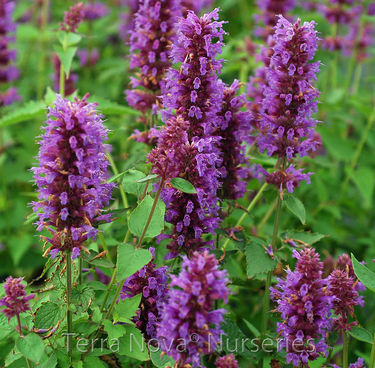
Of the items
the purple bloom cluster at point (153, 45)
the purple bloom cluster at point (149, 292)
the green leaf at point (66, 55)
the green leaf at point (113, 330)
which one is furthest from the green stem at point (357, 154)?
the green leaf at point (113, 330)

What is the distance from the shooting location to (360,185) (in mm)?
4477

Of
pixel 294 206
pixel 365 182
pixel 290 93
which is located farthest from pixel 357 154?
pixel 290 93

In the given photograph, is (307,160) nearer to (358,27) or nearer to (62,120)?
(62,120)

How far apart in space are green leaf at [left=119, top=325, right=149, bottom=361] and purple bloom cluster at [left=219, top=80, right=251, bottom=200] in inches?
34.7

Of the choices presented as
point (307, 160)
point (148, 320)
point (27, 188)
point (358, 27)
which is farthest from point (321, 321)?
point (358, 27)

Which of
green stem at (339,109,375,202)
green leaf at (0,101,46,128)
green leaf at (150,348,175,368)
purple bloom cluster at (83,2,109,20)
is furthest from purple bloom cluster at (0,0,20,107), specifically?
green leaf at (150,348,175,368)

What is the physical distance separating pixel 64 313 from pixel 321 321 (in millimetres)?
1037

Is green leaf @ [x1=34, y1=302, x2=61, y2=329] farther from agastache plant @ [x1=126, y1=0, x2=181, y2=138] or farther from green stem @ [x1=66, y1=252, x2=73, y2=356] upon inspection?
agastache plant @ [x1=126, y1=0, x2=181, y2=138]

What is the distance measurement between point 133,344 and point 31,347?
0.42 meters

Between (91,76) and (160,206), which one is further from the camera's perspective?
(91,76)

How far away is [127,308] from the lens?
2209 mm

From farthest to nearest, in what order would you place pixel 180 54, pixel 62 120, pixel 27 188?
pixel 27 188 → pixel 180 54 → pixel 62 120

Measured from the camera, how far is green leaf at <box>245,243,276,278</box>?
8.41ft

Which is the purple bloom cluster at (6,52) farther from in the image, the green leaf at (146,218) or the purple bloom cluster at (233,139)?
the green leaf at (146,218)
